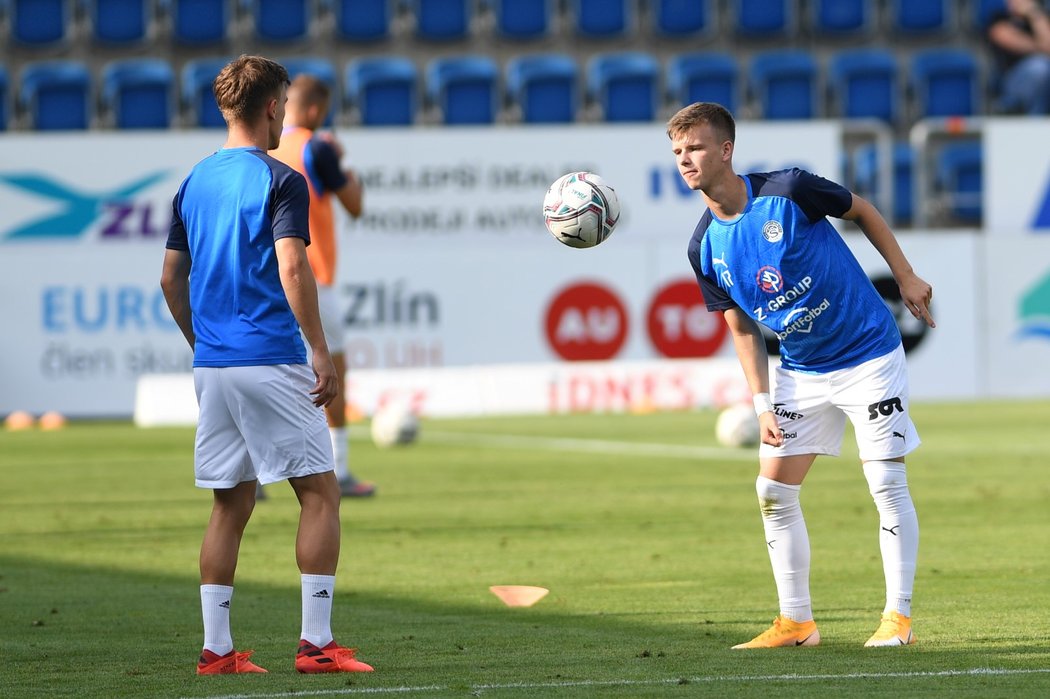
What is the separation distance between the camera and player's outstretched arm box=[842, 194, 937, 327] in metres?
6.14

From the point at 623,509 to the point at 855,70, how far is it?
43.6 ft

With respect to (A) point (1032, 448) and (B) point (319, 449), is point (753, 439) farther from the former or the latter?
(B) point (319, 449)

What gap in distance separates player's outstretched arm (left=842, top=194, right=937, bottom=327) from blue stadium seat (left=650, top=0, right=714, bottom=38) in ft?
59.5

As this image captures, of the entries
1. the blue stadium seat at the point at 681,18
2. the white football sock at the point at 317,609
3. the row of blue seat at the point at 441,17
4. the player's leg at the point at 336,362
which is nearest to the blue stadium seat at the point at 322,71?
the row of blue seat at the point at 441,17

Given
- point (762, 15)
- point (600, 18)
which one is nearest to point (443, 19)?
point (600, 18)

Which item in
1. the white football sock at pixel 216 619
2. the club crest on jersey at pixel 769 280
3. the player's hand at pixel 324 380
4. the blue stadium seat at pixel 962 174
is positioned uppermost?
the blue stadium seat at pixel 962 174

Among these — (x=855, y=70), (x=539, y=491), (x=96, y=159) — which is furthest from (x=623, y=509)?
(x=855, y=70)

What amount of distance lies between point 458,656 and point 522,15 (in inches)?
729

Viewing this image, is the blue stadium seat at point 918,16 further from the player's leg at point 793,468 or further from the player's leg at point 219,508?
the player's leg at point 219,508

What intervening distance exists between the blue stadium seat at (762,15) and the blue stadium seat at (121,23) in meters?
8.05

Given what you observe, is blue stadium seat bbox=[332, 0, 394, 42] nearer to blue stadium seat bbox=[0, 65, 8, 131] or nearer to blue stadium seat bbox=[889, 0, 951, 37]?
blue stadium seat bbox=[0, 65, 8, 131]

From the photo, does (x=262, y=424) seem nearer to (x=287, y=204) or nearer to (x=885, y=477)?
(x=287, y=204)

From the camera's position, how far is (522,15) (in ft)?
78.2

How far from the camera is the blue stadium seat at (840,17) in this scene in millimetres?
24125
